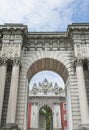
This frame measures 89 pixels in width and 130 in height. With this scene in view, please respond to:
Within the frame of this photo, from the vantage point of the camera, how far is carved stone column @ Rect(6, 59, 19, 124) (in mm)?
17125

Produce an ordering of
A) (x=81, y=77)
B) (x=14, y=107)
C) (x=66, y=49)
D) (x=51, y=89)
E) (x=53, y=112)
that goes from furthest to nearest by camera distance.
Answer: (x=51, y=89)
(x=53, y=112)
(x=66, y=49)
(x=81, y=77)
(x=14, y=107)

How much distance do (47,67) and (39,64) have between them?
157 centimetres

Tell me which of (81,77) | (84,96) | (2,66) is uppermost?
(2,66)

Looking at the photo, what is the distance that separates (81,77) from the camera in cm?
1888

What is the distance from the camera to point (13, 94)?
18047 millimetres

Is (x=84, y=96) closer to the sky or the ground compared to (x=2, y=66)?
closer to the ground

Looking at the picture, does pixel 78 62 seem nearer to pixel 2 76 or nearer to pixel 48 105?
pixel 2 76

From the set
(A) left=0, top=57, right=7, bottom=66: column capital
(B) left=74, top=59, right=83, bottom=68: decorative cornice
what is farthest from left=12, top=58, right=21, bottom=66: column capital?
(B) left=74, top=59, right=83, bottom=68: decorative cornice

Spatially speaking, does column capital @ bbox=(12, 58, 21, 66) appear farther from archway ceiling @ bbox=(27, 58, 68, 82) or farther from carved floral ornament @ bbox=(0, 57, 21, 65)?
archway ceiling @ bbox=(27, 58, 68, 82)

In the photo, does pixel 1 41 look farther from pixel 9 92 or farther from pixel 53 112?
pixel 53 112

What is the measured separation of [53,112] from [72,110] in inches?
1476

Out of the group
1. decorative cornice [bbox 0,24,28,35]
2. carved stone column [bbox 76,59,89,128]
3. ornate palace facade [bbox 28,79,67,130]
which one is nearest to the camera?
carved stone column [bbox 76,59,89,128]

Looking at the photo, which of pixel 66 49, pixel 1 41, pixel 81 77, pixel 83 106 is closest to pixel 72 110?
pixel 83 106

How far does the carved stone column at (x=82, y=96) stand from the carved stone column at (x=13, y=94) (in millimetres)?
6124
